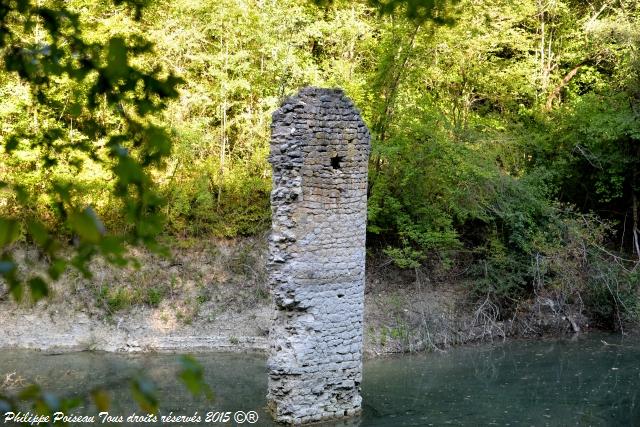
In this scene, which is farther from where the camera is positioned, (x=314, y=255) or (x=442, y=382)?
(x=442, y=382)

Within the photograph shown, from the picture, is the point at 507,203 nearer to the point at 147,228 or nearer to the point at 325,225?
the point at 325,225

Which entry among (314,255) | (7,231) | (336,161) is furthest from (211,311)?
(7,231)

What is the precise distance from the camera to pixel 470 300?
16656 millimetres

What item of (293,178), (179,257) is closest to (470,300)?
(179,257)

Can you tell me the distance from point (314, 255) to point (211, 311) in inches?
259

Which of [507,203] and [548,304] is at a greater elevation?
[507,203]

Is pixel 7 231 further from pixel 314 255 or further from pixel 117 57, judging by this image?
pixel 314 255

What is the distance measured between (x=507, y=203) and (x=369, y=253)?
3688 millimetres

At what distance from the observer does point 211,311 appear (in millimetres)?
15781

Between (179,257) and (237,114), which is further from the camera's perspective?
(237,114)

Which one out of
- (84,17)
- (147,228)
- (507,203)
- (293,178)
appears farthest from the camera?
(507,203)

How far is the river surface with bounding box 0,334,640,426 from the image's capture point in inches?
421

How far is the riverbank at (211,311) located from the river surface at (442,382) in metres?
0.51

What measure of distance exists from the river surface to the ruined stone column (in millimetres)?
695
